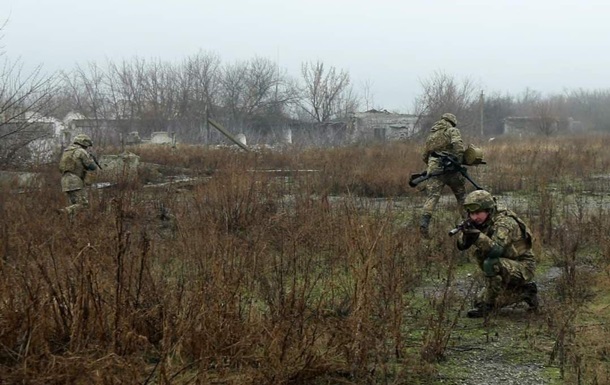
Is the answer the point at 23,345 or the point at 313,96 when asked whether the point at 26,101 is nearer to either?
the point at 23,345

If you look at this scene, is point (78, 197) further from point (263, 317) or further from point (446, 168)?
point (263, 317)


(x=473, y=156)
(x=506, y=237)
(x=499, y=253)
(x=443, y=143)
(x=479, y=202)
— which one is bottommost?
(x=499, y=253)

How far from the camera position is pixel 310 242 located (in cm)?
652

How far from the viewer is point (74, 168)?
32.7ft

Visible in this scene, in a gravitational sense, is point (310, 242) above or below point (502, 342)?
above

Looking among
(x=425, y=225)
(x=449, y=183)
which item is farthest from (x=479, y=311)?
(x=449, y=183)

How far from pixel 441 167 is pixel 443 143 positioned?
391mm

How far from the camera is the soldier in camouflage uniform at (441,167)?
864cm

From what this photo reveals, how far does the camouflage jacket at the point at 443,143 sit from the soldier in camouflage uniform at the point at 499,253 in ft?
11.5

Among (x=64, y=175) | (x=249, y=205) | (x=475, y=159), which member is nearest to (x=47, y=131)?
(x=64, y=175)

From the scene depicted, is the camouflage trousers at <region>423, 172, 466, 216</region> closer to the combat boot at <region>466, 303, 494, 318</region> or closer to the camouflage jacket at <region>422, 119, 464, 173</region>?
the camouflage jacket at <region>422, 119, 464, 173</region>

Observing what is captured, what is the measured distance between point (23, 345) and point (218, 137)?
3116 cm

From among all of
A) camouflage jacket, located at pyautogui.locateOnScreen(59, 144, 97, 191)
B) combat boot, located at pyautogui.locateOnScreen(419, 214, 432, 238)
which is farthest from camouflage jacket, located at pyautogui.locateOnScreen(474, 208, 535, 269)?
camouflage jacket, located at pyautogui.locateOnScreen(59, 144, 97, 191)

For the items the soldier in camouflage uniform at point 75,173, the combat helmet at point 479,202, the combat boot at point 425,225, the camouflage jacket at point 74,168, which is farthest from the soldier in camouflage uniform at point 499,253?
the camouflage jacket at point 74,168
